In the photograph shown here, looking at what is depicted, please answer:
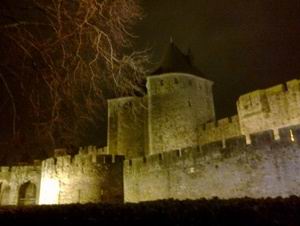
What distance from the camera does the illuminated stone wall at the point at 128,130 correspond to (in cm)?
2306

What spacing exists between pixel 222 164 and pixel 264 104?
5.31 metres

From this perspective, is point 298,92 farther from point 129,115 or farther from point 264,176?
point 129,115

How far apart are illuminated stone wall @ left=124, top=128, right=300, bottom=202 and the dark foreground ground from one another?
3.99 meters

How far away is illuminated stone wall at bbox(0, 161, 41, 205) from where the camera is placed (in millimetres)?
23500

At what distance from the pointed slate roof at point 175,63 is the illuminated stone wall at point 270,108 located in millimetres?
5538

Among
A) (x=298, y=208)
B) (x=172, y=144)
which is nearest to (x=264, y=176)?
(x=298, y=208)

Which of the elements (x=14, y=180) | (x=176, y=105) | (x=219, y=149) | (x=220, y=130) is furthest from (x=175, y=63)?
(x=14, y=180)

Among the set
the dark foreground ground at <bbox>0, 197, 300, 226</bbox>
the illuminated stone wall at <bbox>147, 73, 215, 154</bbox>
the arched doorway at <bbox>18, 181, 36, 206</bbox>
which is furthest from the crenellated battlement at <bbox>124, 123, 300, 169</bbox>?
the arched doorway at <bbox>18, 181, 36, 206</bbox>

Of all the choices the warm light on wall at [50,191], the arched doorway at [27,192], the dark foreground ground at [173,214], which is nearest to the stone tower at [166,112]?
the warm light on wall at [50,191]

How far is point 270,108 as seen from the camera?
16.4m

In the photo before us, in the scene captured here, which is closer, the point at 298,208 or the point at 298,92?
the point at 298,208

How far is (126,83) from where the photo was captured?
643 cm

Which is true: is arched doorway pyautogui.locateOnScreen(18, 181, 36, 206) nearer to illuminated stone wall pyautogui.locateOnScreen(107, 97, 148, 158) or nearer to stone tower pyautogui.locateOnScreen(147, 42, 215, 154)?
illuminated stone wall pyautogui.locateOnScreen(107, 97, 148, 158)

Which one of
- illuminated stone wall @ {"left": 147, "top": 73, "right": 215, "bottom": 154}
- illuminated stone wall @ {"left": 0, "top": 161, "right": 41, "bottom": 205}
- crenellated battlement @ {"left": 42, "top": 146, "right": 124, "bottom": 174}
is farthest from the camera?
illuminated stone wall @ {"left": 0, "top": 161, "right": 41, "bottom": 205}
